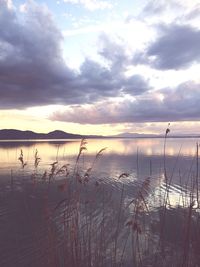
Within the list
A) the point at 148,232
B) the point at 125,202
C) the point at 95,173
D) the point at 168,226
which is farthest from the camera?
the point at 95,173

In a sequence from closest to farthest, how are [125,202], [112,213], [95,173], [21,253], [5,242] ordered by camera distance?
[21,253] < [5,242] < [112,213] < [125,202] < [95,173]

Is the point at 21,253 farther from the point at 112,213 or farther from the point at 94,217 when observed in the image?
the point at 112,213

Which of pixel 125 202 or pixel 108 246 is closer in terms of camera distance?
pixel 108 246

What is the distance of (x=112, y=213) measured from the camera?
12.3 meters

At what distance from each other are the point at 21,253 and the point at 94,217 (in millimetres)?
3738

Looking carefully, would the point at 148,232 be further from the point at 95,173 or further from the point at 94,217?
the point at 95,173

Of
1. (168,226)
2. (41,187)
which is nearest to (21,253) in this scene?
(168,226)

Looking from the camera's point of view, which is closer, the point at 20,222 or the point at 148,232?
the point at 148,232

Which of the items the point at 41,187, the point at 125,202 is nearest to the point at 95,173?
the point at 41,187

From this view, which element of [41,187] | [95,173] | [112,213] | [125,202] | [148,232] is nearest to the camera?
[148,232]

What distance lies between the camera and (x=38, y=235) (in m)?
9.86

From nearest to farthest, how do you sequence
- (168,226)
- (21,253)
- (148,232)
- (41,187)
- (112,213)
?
(21,253)
(148,232)
(168,226)
(112,213)
(41,187)

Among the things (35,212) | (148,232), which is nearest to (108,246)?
(148,232)

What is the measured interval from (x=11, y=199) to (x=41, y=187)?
3380 mm
